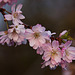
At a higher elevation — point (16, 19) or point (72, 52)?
point (16, 19)

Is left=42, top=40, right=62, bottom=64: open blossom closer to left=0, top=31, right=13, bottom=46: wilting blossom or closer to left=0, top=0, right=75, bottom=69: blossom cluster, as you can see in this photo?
left=0, top=0, right=75, bottom=69: blossom cluster

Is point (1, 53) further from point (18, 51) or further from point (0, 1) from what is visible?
point (0, 1)

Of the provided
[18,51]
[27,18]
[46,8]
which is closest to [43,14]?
[46,8]

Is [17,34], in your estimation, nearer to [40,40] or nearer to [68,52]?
[40,40]

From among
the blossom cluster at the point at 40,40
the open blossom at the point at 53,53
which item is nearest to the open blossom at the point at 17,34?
the blossom cluster at the point at 40,40

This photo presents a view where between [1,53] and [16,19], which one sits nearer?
[16,19]

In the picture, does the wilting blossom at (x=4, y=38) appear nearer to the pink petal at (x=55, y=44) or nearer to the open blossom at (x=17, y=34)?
the open blossom at (x=17, y=34)

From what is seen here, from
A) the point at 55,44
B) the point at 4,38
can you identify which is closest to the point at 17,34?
the point at 4,38
